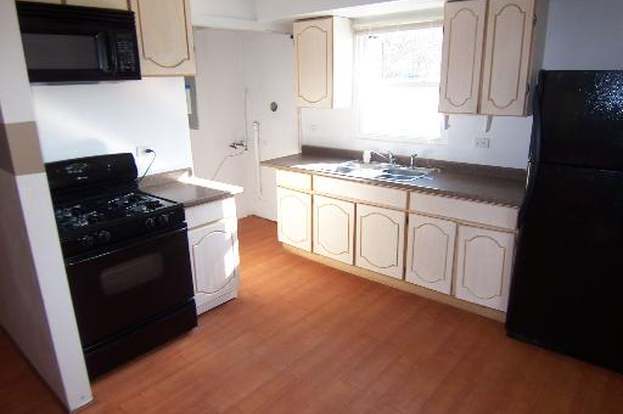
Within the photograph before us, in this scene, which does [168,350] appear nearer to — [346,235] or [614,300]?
[346,235]

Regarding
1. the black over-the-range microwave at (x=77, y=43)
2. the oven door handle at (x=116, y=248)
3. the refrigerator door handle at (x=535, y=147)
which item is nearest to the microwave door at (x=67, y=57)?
the black over-the-range microwave at (x=77, y=43)

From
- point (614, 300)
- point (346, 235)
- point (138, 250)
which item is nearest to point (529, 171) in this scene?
point (614, 300)

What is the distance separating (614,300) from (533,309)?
1.36 ft

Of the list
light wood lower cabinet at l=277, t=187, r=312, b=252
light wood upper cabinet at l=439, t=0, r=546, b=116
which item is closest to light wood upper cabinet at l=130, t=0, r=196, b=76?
light wood lower cabinet at l=277, t=187, r=312, b=252

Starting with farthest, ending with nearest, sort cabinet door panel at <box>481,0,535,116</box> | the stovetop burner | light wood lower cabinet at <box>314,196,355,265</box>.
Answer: light wood lower cabinet at <box>314,196,355,265</box> → cabinet door panel at <box>481,0,535,116</box> → the stovetop burner

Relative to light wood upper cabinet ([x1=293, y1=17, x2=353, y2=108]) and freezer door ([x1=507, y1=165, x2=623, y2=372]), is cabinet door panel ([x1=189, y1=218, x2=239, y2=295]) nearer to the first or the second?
light wood upper cabinet ([x1=293, y1=17, x2=353, y2=108])

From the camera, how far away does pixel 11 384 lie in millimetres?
2385

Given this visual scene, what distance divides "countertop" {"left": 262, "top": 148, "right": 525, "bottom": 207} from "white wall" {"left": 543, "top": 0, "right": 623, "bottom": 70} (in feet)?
2.52

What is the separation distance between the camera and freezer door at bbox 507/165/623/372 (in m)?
2.25

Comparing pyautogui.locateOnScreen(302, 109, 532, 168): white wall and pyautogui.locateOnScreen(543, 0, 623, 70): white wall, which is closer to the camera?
pyautogui.locateOnScreen(543, 0, 623, 70): white wall

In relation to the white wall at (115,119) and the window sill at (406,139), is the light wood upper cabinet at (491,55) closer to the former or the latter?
the window sill at (406,139)

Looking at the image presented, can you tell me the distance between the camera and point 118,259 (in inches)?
90.3

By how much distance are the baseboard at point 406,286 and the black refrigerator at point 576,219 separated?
37 centimetres

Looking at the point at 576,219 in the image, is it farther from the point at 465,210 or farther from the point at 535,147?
the point at 465,210
